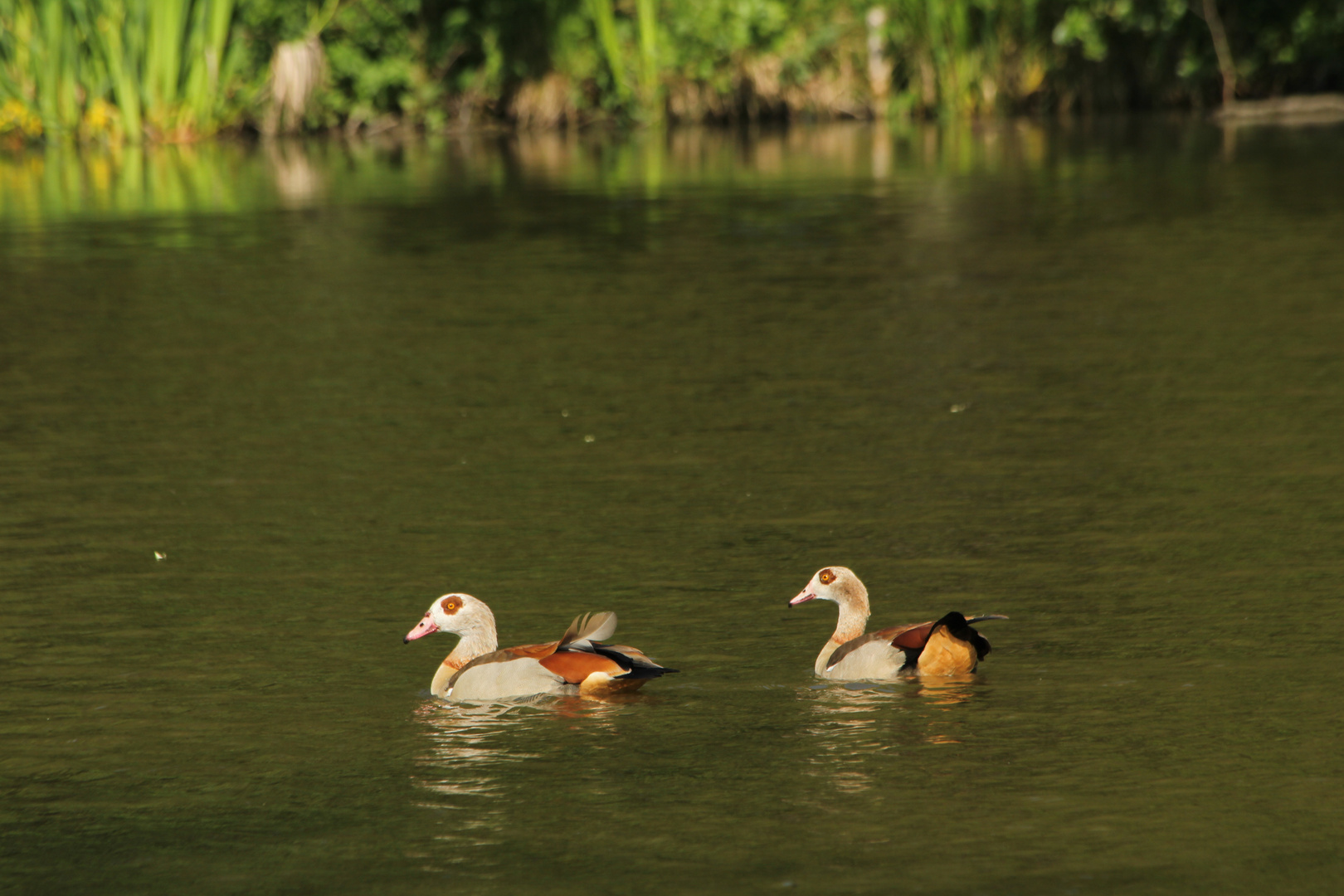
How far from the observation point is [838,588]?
6160mm

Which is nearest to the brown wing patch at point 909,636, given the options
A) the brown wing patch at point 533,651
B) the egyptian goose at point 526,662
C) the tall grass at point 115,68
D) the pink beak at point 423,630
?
the egyptian goose at point 526,662

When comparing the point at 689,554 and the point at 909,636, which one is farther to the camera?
the point at 689,554

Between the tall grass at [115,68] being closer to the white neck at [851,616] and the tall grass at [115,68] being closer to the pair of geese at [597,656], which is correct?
the pair of geese at [597,656]

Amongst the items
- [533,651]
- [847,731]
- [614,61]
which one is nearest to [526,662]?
[533,651]

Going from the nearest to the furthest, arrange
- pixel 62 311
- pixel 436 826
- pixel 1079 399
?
pixel 436 826 < pixel 1079 399 < pixel 62 311

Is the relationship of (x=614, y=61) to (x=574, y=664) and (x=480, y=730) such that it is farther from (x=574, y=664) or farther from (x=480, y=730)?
(x=480, y=730)

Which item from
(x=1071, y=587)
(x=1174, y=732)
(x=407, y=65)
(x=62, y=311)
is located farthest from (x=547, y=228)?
(x=407, y=65)

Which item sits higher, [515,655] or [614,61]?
[614,61]

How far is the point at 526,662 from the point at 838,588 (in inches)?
38.5

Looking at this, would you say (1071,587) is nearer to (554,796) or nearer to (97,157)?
(554,796)

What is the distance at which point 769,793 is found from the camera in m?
5.11

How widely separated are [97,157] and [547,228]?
15158 mm

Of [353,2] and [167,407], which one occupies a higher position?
[353,2]

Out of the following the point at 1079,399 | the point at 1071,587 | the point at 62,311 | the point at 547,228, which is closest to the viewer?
the point at 1071,587
